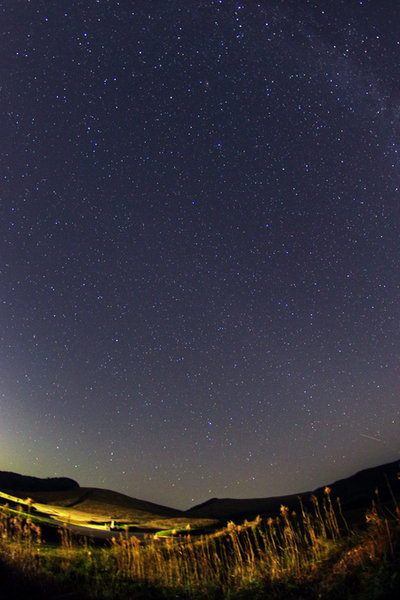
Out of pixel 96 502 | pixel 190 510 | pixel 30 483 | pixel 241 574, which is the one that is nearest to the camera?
pixel 241 574

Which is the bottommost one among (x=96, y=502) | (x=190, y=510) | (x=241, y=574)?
(x=190, y=510)

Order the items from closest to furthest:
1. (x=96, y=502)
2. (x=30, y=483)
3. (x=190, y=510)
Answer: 1. (x=96, y=502)
2. (x=30, y=483)
3. (x=190, y=510)

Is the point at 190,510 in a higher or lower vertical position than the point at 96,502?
lower

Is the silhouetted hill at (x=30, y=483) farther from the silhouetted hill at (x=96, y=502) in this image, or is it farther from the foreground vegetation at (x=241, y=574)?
the foreground vegetation at (x=241, y=574)

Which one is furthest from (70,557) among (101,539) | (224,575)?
(101,539)

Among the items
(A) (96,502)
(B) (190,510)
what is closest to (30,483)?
(A) (96,502)

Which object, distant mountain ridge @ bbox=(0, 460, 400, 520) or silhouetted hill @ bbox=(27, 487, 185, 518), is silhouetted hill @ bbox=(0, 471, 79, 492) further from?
silhouetted hill @ bbox=(27, 487, 185, 518)

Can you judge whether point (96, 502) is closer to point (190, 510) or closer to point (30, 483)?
point (30, 483)

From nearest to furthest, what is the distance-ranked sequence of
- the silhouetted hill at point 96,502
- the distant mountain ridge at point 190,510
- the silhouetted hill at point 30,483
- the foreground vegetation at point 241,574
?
Result: 1. the foreground vegetation at point 241,574
2. the silhouetted hill at point 96,502
3. the distant mountain ridge at point 190,510
4. the silhouetted hill at point 30,483

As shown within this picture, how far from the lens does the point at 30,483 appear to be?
72.4m

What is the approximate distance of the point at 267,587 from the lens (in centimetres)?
478

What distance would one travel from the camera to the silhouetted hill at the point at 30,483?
63.3 meters

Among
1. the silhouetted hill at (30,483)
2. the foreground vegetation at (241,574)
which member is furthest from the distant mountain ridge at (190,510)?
the foreground vegetation at (241,574)

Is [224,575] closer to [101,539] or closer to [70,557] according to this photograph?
[70,557]
